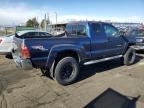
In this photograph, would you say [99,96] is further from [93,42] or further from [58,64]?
[93,42]

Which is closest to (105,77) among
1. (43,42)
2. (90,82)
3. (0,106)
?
(90,82)

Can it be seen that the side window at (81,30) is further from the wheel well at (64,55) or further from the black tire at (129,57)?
the black tire at (129,57)

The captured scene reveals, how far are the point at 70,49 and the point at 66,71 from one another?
713 millimetres

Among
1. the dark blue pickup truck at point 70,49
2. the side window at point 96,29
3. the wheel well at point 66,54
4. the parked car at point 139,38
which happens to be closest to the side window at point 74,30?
the dark blue pickup truck at point 70,49

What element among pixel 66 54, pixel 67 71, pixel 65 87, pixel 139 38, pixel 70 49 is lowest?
pixel 65 87

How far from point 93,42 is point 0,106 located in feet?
12.0

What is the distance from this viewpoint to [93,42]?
22.7 ft

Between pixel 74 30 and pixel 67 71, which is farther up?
pixel 74 30

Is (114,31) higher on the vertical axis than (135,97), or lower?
higher

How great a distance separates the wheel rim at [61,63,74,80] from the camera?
244 inches

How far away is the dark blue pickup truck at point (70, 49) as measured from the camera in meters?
5.45

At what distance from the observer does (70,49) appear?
6160mm

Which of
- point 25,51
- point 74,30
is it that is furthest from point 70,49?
point 74,30

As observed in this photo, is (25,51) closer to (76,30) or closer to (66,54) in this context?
(66,54)
